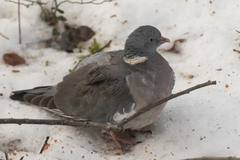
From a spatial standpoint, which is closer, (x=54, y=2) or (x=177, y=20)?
(x=177, y=20)

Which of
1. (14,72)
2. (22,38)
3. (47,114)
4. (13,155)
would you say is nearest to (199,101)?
(47,114)

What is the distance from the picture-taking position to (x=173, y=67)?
13.0 ft

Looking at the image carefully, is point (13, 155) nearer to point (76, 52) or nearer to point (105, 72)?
point (105, 72)

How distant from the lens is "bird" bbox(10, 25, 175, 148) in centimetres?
291

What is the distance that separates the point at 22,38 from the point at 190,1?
271 centimetres

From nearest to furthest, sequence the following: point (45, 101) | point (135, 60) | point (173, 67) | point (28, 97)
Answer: point (135, 60) < point (45, 101) < point (28, 97) < point (173, 67)

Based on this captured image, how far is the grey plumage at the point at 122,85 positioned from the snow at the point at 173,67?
0.30m

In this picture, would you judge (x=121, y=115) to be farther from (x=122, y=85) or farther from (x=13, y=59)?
(x=13, y=59)

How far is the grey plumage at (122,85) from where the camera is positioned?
2.91 metres

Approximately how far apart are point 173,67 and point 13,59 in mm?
2319

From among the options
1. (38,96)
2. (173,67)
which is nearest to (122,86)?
(38,96)

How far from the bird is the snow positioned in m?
0.29

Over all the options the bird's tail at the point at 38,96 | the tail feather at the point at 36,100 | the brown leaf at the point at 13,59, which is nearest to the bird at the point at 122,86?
Answer: the bird's tail at the point at 38,96

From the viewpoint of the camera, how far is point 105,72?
304cm
